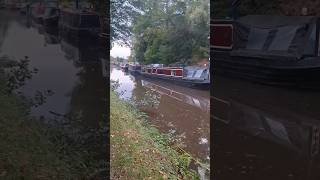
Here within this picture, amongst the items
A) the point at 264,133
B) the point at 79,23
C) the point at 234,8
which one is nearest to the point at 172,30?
the point at 234,8

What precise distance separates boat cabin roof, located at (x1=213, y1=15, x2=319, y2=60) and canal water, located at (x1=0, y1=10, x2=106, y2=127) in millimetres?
745

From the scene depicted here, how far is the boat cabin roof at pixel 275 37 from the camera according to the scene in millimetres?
2307

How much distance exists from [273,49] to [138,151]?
95cm

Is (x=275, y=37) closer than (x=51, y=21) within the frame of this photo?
No

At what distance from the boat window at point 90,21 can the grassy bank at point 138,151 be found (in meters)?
0.36

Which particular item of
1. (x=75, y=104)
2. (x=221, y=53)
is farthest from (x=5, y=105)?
(x=221, y=53)

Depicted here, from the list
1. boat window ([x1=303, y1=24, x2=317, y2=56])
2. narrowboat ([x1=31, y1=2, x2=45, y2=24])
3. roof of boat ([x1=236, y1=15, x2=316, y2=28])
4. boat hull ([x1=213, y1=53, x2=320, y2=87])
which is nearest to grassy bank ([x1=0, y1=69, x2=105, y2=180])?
narrowboat ([x1=31, y1=2, x2=45, y2=24])

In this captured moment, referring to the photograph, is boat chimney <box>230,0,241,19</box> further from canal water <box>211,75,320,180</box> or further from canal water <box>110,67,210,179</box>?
canal water <box>110,67,210,179</box>

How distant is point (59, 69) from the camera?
2.13 metres

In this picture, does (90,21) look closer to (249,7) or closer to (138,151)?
(138,151)

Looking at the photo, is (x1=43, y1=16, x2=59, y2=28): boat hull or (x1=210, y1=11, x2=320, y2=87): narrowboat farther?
(x1=210, y1=11, x2=320, y2=87): narrowboat

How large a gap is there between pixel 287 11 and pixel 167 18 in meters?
0.68

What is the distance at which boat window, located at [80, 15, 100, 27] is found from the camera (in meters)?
2.15

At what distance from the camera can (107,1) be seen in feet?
7.01
